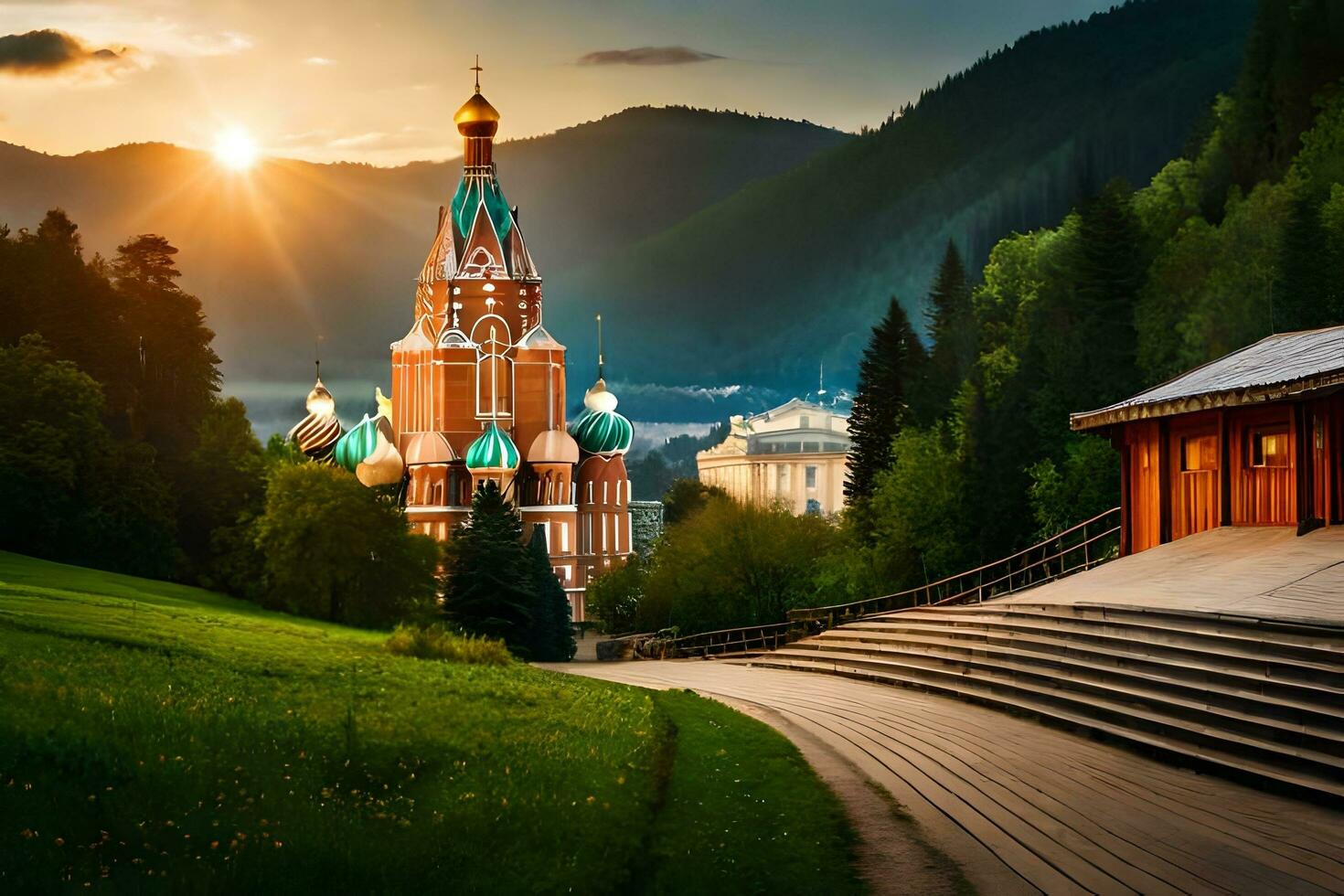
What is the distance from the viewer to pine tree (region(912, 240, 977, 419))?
62312mm

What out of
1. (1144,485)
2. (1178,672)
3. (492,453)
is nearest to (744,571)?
(1144,485)

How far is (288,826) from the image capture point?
10500 millimetres

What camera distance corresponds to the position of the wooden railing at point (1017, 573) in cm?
3033

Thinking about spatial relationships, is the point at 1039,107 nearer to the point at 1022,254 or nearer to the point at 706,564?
the point at 1022,254

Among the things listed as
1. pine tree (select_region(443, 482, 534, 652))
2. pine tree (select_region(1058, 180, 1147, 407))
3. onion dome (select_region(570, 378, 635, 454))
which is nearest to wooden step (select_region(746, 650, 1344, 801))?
pine tree (select_region(443, 482, 534, 652))

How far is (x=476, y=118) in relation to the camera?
100 m

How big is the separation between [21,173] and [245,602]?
233 feet

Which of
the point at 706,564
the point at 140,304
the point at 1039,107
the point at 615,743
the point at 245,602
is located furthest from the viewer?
the point at 1039,107

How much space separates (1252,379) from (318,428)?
86349 mm

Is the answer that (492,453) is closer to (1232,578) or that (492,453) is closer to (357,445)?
(357,445)

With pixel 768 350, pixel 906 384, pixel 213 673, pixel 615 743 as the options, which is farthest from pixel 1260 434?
pixel 768 350

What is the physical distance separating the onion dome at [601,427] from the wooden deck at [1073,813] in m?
79.9

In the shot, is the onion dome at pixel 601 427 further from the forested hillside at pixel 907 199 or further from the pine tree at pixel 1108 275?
the pine tree at pixel 1108 275

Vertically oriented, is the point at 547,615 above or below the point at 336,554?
below
